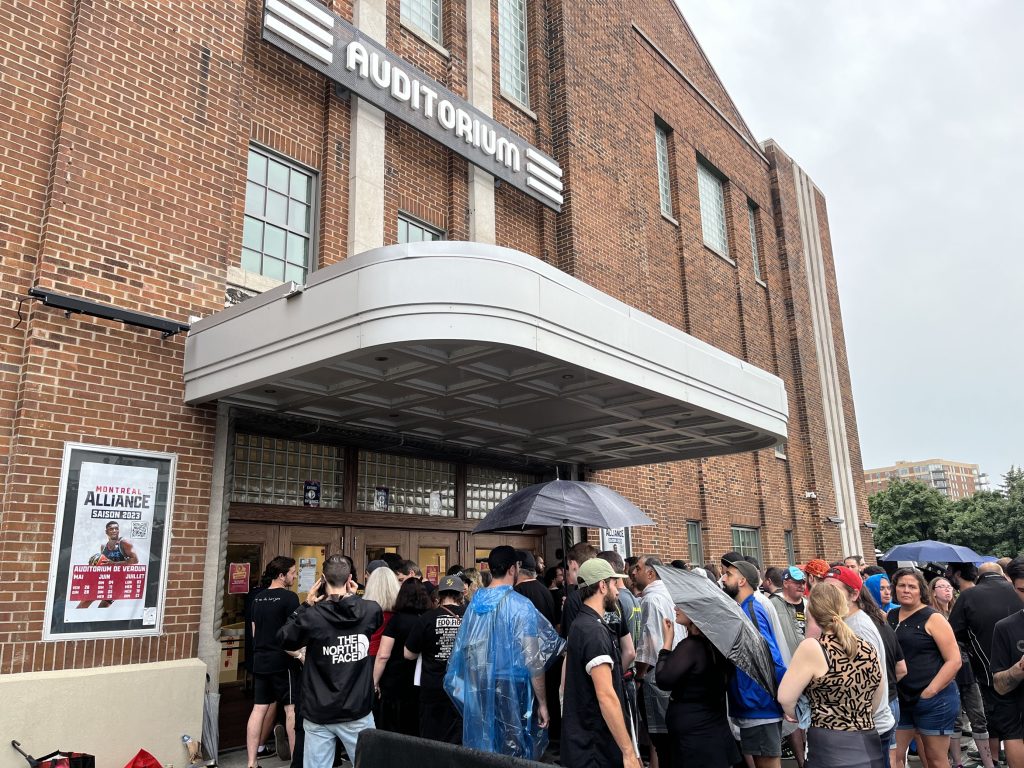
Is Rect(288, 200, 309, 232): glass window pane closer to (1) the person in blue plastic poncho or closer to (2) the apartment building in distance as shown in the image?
(1) the person in blue plastic poncho

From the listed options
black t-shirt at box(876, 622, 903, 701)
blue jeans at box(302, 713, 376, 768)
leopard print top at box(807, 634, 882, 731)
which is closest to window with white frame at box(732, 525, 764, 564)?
black t-shirt at box(876, 622, 903, 701)

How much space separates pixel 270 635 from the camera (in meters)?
7.09

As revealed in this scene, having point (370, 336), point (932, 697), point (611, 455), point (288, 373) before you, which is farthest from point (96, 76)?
point (932, 697)

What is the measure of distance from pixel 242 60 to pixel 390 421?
479 centimetres

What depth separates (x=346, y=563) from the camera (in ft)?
18.5

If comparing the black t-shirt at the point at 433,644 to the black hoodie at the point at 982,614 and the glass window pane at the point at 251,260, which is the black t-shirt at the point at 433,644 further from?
the glass window pane at the point at 251,260

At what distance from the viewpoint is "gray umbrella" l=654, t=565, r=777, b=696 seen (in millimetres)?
4496

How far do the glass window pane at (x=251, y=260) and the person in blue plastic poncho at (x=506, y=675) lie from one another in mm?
5701

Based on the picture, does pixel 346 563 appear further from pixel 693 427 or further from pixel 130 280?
pixel 693 427

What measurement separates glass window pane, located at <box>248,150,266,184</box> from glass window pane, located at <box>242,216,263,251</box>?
57 cm

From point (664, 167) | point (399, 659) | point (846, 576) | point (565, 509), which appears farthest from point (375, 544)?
point (664, 167)

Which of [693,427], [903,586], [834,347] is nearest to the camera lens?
[903,586]

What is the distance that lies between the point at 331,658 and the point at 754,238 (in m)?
20.7

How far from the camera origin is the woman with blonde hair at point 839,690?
4.25m
